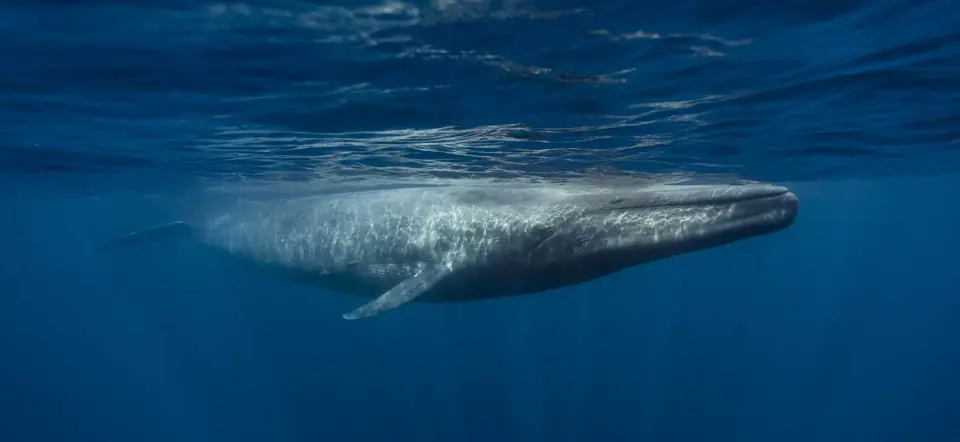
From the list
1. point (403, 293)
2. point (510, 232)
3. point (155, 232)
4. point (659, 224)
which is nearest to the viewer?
point (659, 224)

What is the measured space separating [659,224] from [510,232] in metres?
2.35

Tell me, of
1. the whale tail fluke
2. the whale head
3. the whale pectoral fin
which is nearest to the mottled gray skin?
the whale head

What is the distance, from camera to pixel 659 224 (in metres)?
8.70

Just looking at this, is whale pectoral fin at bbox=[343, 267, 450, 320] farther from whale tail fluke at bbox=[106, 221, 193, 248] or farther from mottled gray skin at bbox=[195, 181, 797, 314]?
whale tail fluke at bbox=[106, 221, 193, 248]

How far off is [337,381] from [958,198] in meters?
48.6

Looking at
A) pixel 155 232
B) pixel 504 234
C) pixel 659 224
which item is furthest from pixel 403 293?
pixel 155 232

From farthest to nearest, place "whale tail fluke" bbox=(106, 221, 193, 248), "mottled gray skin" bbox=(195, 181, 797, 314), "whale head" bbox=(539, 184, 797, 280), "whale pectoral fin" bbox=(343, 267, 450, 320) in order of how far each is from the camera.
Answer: "whale tail fluke" bbox=(106, 221, 193, 248) → "whale pectoral fin" bbox=(343, 267, 450, 320) → "mottled gray skin" bbox=(195, 181, 797, 314) → "whale head" bbox=(539, 184, 797, 280)

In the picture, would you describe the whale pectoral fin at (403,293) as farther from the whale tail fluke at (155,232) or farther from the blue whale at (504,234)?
the whale tail fluke at (155,232)

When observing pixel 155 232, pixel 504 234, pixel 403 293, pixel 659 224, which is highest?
pixel 659 224

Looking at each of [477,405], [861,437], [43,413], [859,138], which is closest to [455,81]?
[859,138]

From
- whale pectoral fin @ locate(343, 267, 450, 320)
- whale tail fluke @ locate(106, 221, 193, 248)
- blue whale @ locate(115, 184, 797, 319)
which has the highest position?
blue whale @ locate(115, 184, 797, 319)

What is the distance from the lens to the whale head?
8352 millimetres

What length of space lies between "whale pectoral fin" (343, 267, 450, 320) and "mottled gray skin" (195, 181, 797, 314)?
173 mm

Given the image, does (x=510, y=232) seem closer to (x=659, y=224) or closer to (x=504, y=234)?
(x=504, y=234)
